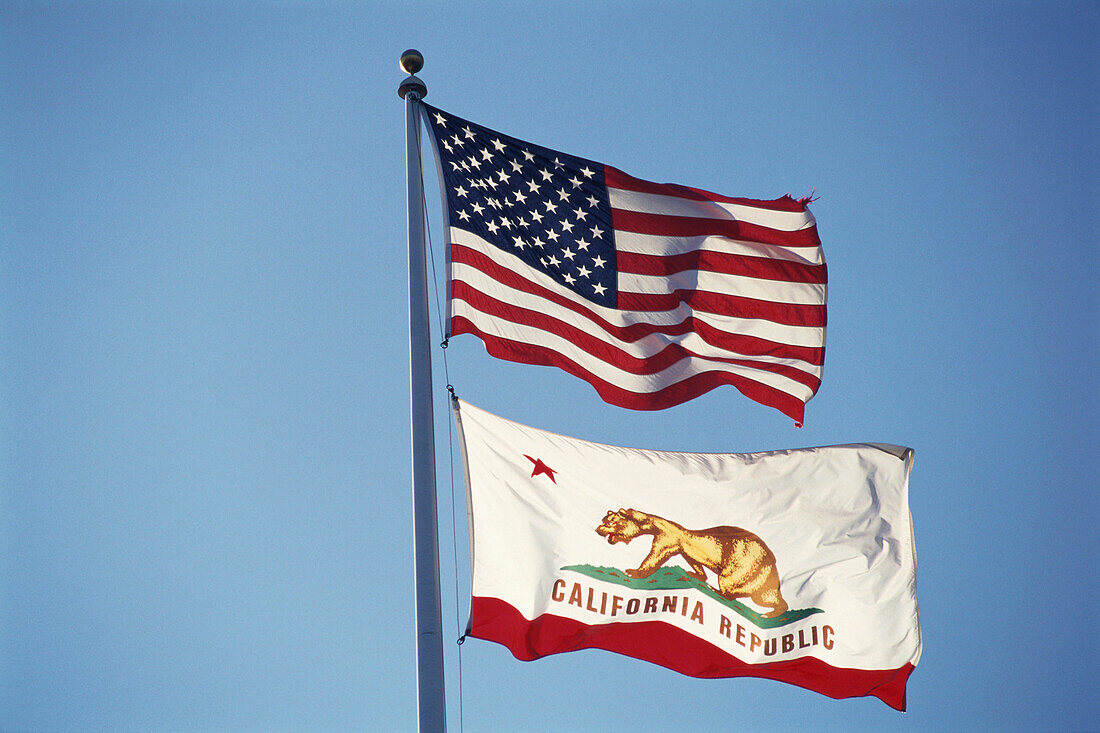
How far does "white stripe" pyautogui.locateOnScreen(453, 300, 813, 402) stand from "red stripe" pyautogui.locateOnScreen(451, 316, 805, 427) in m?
0.04

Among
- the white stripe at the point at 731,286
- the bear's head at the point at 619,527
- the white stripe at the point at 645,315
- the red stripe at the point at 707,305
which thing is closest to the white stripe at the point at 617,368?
the white stripe at the point at 645,315

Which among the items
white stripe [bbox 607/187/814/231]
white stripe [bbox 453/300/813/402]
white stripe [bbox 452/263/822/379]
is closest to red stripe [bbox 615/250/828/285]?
white stripe [bbox 607/187/814/231]

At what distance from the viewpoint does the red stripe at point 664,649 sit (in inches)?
407

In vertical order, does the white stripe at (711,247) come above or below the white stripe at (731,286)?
above

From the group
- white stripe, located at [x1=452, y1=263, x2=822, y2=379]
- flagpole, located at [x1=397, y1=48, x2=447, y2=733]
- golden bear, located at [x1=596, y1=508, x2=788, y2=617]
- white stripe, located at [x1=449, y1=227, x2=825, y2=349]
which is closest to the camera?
flagpole, located at [x1=397, y1=48, x2=447, y2=733]

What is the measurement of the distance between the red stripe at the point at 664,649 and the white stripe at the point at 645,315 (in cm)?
331

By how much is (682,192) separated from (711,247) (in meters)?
0.78

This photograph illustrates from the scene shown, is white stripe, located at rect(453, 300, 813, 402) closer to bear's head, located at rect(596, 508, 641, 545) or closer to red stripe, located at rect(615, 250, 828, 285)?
red stripe, located at rect(615, 250, 828, 285)

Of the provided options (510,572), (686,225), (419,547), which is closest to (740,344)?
(686,225)

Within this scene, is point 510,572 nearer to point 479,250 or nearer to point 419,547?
point 419,547

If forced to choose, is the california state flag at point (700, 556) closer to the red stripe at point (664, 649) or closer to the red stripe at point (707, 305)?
the red stripe at point (664, 649)

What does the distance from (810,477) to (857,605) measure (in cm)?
155

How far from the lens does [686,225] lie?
13109mm

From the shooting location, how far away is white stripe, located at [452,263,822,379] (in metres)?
11.0
